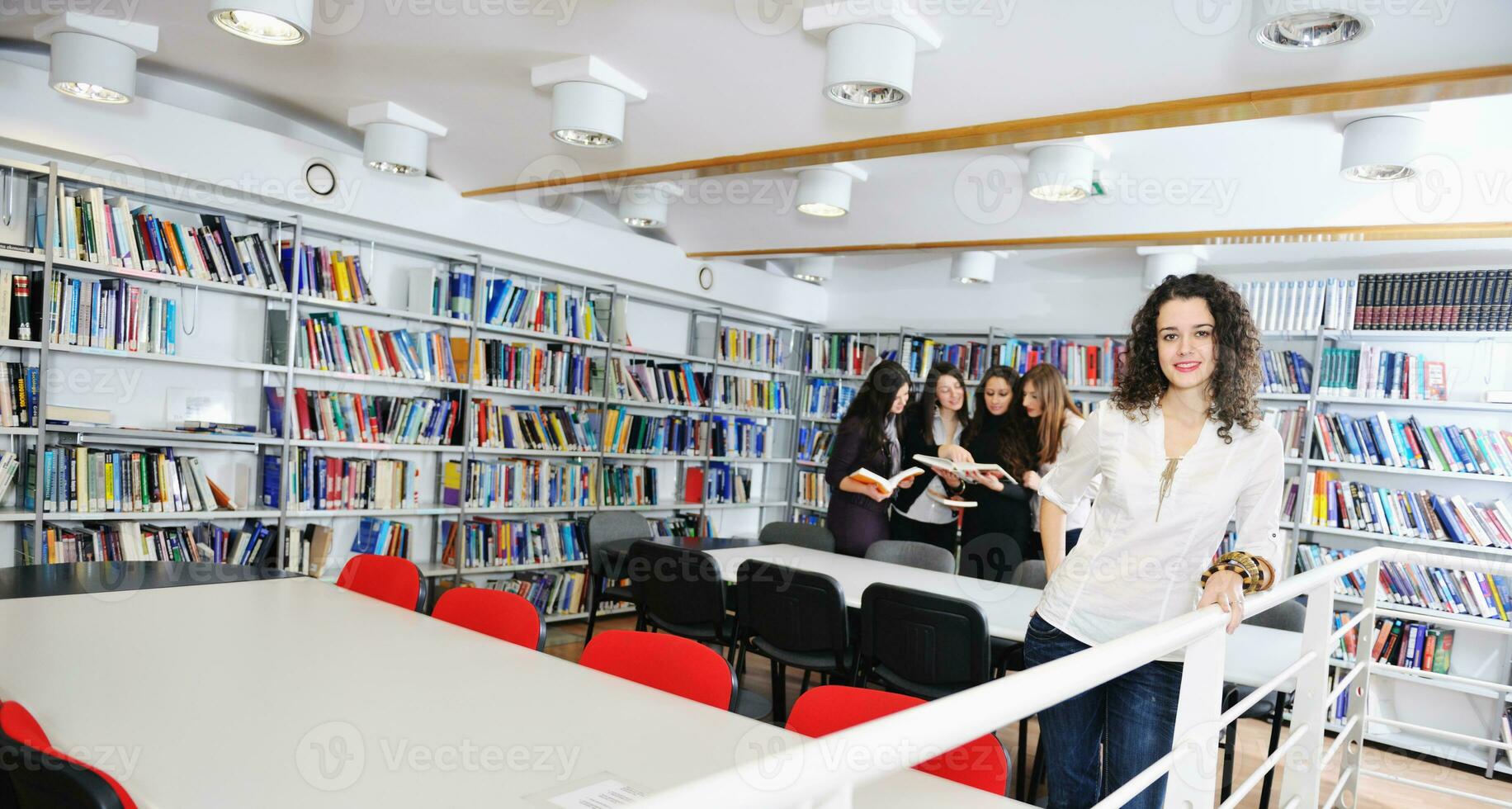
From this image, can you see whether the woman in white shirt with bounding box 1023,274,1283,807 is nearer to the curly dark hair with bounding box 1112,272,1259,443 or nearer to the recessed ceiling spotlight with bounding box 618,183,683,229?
the curly dark hair with bounding box 1112,272,1259,443

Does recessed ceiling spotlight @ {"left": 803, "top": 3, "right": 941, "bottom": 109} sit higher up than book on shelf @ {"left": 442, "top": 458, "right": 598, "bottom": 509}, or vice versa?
recessed ceiling spotlight @ {"left": 803, "top": 3, "right": 941, "bottom": 109}

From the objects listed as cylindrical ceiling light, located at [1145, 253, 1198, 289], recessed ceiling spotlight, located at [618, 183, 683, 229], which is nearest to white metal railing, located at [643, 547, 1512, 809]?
cylindrical ceiling light, located at [1145, 253, 1198, 289]

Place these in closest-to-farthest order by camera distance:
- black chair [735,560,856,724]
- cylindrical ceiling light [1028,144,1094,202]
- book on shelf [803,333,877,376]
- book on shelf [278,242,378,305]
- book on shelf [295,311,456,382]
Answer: black chair [735,560,856,724] → cylindrical ceiling light [1028,144,1094,202] → book on shelf [278,242,378,305] → book on shelf [295,311,456,382] → book on shelf [803,333,877,376]

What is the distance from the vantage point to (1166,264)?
5.52 m

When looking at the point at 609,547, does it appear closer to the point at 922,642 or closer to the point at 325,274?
the point at 922,642

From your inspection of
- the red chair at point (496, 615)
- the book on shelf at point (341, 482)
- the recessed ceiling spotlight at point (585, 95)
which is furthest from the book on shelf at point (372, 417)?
the red chair at point (496, 615)

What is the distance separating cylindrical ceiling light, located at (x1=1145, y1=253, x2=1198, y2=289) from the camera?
545cm

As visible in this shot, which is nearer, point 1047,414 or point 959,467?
point 959,467

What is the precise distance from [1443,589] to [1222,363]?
3.96 m

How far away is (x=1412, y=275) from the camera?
4863 millimetres

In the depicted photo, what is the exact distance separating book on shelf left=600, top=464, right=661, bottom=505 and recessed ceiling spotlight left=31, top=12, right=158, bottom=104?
3325 mm

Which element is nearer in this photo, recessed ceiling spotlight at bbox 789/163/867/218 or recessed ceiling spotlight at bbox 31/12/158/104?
recessed ceiling spotlight at bbox 31/12/158/104

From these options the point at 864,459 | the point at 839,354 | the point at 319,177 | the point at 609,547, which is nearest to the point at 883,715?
the point at 609,547

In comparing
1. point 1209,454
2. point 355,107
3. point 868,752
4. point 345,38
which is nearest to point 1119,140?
point 1209,454
